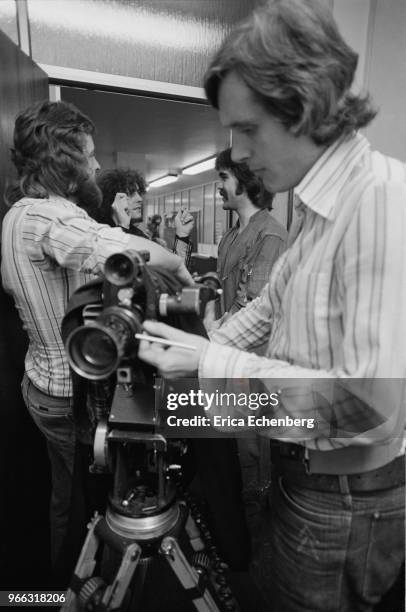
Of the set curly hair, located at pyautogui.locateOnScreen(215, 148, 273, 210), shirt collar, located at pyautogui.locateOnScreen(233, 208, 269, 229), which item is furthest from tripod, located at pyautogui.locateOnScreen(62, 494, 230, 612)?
curly hair, located at pyautogui.locateOnScreen(215, 148, 273, 210)

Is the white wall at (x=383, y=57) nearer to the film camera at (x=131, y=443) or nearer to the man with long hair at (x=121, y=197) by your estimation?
the man with long hair at (x=121, y=197)

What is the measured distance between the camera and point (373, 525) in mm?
646

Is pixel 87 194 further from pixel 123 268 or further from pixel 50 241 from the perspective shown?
pixel 123 268

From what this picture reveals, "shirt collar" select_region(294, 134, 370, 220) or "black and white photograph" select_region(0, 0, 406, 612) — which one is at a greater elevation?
"shirt collar" select_region(294, 134, 370, 220)

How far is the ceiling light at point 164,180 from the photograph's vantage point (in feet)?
22.2

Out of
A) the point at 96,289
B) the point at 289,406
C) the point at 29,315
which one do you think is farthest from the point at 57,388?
the point at 289,406

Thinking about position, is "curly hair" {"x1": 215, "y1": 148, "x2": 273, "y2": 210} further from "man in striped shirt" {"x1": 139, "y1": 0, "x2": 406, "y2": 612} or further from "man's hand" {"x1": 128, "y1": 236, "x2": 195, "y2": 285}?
"man in striped shirt" {"x1": 139, "y1": 0, "x2": 406, "y2": 612}

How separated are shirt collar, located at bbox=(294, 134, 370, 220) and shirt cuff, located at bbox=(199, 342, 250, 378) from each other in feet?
0.86

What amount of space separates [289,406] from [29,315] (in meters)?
0.81

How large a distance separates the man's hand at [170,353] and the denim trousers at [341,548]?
0.30 meters

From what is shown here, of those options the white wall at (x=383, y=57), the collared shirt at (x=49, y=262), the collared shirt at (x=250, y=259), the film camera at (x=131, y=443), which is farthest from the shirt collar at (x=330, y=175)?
the white wall at (x=383, y=57)

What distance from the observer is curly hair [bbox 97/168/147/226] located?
2121mm

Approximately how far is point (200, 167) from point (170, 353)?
19.1 feet

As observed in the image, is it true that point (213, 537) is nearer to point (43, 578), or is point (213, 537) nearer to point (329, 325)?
point (329, 325)
